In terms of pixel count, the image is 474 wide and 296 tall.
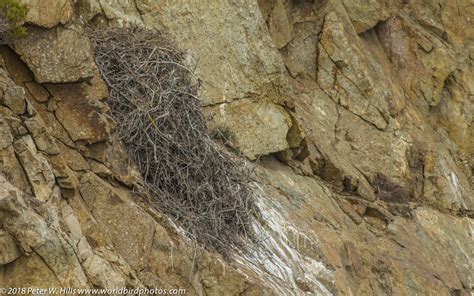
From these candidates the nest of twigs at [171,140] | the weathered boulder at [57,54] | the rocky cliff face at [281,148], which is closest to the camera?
the rocky cliff face at [281,148]

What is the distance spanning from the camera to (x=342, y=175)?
1266cm

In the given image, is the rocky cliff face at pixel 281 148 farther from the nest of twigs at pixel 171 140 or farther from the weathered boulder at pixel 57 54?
the nest of twigs at pixel 171 140

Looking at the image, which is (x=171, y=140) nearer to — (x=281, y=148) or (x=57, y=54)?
(x=57, y=54)

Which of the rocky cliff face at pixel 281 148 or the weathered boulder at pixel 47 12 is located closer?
the rocky cliff face at pixel 281 148

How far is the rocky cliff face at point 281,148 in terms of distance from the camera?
6.77 meters

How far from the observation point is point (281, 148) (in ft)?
38.0

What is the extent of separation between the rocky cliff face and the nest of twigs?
11.6 inches

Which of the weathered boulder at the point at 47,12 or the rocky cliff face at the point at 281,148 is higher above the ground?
the weathered boulder at the point at 47,12

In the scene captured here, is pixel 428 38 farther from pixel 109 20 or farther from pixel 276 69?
pixel 109 20

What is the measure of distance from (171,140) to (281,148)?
354cm

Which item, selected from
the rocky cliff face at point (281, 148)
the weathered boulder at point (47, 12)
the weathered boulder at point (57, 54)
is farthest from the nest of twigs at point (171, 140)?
the weathered boulder at point (47, 12)

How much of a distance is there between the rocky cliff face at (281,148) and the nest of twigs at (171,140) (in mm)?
294

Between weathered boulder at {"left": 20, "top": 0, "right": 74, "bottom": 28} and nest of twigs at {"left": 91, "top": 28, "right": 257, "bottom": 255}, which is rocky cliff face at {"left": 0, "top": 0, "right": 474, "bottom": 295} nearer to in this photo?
weathered boulder at {"left": 20, "top": 0, "right": 74, "bottom": 28}

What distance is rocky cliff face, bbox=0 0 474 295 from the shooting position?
22.2ft
